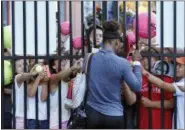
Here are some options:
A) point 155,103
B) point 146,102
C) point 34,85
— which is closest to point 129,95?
point 146,102

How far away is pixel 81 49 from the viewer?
5.31m

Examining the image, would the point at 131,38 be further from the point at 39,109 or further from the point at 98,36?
the point at 39,109

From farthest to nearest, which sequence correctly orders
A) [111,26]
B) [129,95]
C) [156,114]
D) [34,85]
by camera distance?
[156,114]
[34,85]
[129,95]
[111,26]

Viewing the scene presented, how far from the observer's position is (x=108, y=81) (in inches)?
189

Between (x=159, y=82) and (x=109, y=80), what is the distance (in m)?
0.61

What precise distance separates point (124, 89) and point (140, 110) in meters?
0.42

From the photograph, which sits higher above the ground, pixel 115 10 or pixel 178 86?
pixel 115 10

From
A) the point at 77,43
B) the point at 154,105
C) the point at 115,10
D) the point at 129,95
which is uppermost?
the point at 115,10

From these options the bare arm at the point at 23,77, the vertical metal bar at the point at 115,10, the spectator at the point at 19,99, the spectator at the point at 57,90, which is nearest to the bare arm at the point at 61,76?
the spectator at the point at 57,90

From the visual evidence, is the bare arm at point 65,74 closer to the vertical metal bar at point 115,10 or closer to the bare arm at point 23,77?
the bare arm at point 23,77

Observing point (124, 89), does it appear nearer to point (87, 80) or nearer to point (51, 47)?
point (87, 80)

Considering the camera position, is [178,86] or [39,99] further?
[39,99]

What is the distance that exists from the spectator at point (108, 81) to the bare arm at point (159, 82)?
0.25m

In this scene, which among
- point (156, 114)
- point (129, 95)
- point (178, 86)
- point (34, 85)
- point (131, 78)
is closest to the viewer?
point (131, 78)
